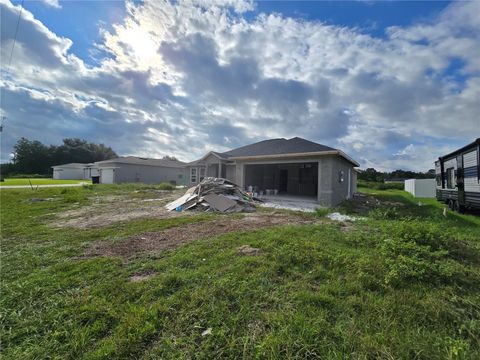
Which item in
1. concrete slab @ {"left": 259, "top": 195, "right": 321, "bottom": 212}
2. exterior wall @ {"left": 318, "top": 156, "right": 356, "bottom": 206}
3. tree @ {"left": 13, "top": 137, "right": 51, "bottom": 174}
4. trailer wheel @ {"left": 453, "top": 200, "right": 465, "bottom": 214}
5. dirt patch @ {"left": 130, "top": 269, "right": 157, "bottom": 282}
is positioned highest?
tree @ {"left": 13, "top": 137, "right": 51, "bottom": 174}

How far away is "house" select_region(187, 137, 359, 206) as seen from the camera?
12055 millimetres

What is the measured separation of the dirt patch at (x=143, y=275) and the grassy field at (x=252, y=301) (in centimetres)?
6

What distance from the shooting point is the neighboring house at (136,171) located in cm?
2964

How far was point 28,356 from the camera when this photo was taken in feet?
6.30

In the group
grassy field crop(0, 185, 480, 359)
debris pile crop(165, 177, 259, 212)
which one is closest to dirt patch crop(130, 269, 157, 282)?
grassy field crop(0, 185, 480, 359)

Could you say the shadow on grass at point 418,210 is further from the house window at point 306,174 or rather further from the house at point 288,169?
the house window at point 306,174

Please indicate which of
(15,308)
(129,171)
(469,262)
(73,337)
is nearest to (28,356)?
(73,337)

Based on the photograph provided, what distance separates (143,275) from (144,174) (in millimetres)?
32011

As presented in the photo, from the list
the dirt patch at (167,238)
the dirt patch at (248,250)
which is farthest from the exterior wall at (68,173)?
the dirt patch at (248,250)

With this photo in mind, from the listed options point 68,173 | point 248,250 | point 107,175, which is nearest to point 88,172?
point 68,173

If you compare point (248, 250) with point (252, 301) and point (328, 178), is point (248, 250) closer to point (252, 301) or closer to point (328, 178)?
point (252, 301)

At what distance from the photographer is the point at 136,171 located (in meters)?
31.6

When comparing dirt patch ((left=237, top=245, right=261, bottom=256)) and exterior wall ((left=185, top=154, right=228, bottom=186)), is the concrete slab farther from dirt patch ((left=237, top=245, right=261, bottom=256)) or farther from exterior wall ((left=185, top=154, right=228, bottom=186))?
dirt patch ((left=237, top=245, right=261, bottom=256))

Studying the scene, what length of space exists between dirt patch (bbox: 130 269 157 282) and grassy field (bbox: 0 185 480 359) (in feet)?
0.19
